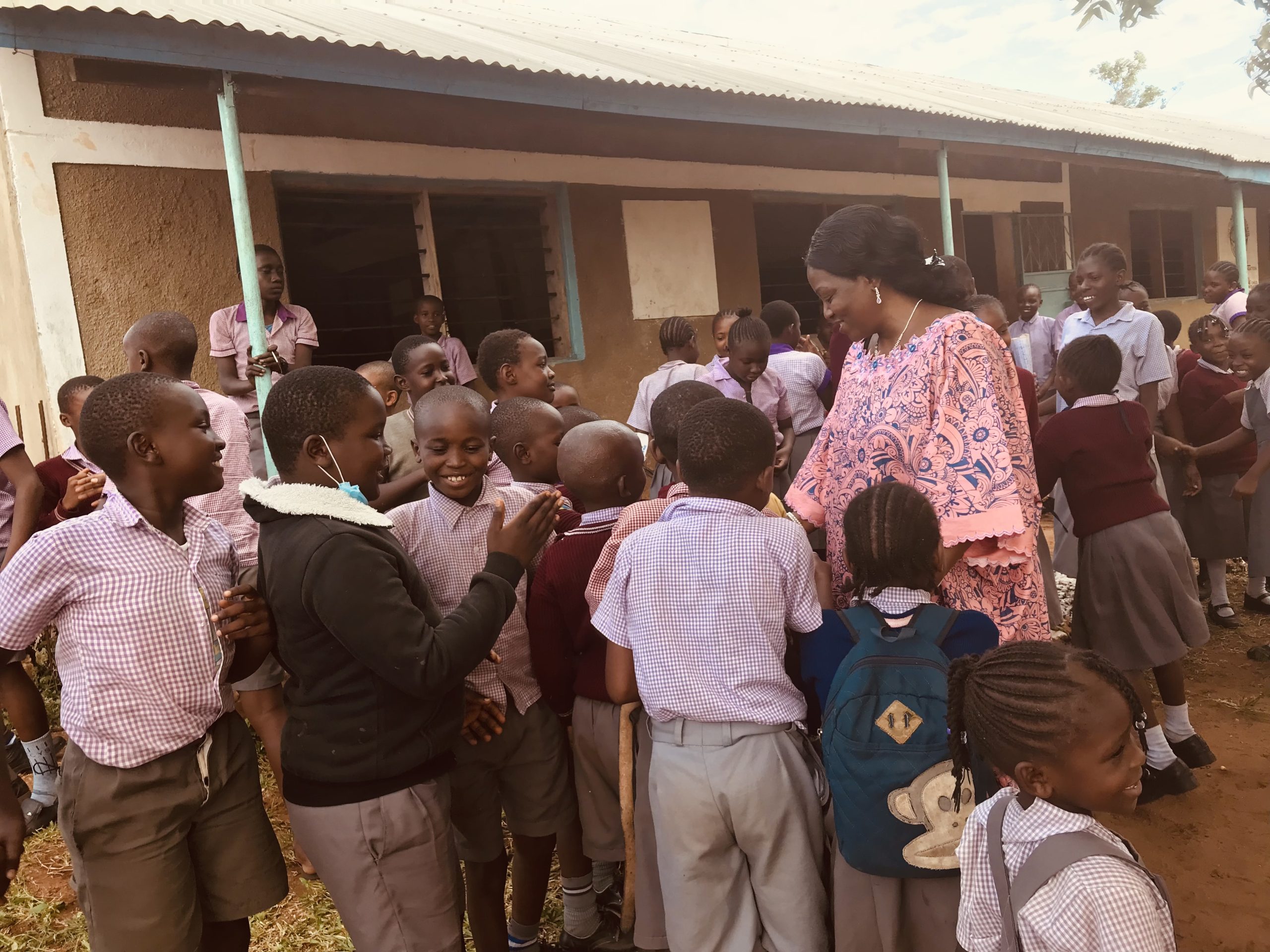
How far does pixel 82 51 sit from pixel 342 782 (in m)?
3.40

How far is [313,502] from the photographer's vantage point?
70.3 inches

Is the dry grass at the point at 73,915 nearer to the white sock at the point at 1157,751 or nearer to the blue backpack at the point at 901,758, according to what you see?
the blue backpack at the point at 901,758

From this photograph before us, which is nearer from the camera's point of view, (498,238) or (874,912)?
(874,912)

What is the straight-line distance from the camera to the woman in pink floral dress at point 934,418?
2.01 meters

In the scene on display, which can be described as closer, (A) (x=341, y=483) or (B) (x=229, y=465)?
(A) (x=341, y=483)

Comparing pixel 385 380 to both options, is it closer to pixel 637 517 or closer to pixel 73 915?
pixel 637 517

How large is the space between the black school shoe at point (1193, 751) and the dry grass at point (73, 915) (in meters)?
2.19

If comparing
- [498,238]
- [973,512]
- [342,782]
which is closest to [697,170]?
[498,238]

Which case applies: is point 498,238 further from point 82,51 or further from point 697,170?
point 82,51

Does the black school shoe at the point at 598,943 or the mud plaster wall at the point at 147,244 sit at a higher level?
the mud plaster wall at the point at 147,244

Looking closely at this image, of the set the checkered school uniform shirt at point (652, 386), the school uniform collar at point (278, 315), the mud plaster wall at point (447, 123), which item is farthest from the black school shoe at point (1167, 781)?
the mud plaster wall at point (447, 123)

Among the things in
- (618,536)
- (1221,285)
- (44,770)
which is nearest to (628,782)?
(618,536)

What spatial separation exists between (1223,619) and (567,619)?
409cm

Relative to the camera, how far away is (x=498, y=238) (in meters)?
6.51
